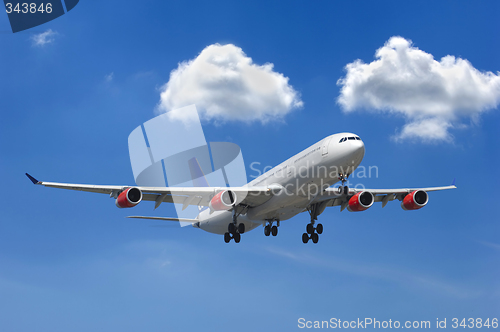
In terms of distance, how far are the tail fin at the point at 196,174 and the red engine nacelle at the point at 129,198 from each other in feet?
52.1

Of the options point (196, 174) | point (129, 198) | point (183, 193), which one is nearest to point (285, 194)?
point (183, 193)

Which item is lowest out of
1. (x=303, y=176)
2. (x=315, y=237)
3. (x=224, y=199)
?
(x=315, y=237)

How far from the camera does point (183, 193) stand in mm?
37750

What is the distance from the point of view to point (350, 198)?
129 feet

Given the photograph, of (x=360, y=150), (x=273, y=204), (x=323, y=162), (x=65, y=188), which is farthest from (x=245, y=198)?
(x=65, y=188)

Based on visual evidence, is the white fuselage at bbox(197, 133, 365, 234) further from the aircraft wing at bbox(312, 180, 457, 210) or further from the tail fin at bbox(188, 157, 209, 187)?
the tail fin at bbox(188, 157, 209, 187)

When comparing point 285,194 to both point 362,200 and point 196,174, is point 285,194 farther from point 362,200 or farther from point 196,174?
point 196,174

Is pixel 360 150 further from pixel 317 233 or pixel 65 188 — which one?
pixel 65 188

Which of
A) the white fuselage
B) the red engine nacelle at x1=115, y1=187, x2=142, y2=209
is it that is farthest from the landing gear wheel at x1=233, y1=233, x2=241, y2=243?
the red engine nacelle at x1=115, y1=187, x2=142, y2=209

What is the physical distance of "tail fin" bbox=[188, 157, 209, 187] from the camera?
4975cm

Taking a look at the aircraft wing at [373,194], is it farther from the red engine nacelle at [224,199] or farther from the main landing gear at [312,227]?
the red engine nacelle at [224,199]

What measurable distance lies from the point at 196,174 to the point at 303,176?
66.0ft

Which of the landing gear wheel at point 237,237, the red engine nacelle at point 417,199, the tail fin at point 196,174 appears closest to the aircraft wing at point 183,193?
the landing gear wheel at point 237,237

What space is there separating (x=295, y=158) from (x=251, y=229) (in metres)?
10.4
